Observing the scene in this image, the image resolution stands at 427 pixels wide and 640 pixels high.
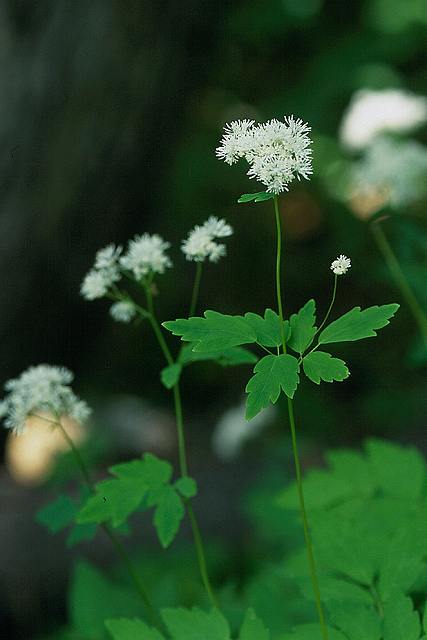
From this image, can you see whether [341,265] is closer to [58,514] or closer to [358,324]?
[358,324]

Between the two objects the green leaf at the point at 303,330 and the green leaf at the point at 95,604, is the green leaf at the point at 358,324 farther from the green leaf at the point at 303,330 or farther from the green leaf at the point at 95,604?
the green leaf at the point at 95,604

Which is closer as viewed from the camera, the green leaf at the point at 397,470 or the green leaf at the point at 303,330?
the green leaf at the point at 303,330

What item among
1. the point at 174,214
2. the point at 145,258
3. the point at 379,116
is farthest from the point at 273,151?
the point at 174,214

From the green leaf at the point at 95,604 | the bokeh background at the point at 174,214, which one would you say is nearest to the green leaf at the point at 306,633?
the green leaf at the point at 95,604

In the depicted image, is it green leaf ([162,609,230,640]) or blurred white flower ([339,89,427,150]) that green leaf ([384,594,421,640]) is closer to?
green leaf ([162,609,230,640])

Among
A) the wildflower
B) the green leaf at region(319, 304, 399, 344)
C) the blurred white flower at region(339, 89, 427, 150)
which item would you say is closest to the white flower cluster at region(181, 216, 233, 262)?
the wildflower

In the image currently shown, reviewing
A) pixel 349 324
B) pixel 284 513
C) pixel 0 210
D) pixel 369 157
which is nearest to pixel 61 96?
pixel 0 210
